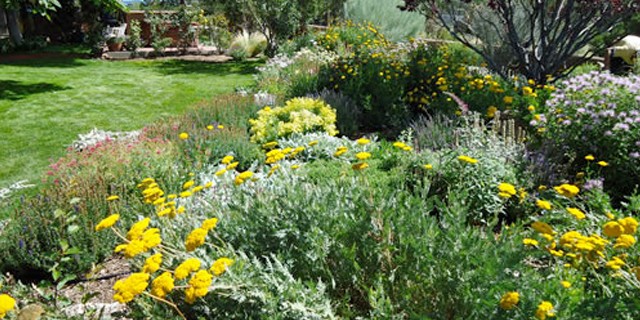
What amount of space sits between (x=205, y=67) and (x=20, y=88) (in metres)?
5.02

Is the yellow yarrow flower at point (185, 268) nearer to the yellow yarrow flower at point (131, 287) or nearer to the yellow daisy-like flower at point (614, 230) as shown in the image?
the yellow yarrow flower at point (131, 287)

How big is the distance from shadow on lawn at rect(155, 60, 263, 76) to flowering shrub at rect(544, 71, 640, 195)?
9.84m

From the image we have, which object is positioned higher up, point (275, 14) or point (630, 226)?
point (275, 14)

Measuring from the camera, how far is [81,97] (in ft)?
32.8

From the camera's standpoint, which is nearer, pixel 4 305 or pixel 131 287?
pixel 4 305

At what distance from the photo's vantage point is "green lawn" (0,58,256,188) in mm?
6902

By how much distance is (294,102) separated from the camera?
6387 millimetres

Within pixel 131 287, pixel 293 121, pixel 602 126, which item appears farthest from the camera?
pixel 293 121

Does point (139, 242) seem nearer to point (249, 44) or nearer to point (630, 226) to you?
point (630, 226)

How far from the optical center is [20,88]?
10641 mm

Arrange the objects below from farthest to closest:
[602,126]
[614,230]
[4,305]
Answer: [602,126], [614,230], [4,305]

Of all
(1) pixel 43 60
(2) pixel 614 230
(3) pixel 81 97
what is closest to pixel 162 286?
(2) pixel 614 230

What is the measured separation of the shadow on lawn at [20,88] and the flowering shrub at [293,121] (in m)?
6.60

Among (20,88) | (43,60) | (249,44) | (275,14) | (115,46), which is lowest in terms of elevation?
(20,88)
